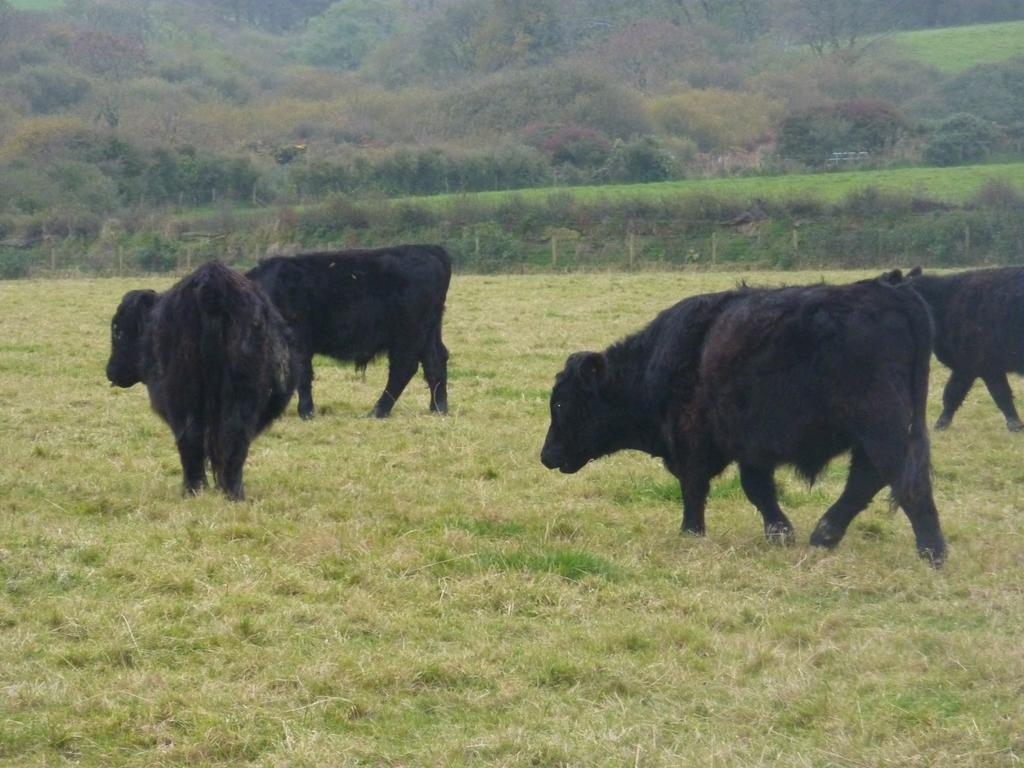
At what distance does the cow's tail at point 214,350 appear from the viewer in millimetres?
8547

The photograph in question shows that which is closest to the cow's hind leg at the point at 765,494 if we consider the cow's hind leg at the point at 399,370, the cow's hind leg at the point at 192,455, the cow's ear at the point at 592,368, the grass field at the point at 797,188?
the cow's ear at the point at 592,368

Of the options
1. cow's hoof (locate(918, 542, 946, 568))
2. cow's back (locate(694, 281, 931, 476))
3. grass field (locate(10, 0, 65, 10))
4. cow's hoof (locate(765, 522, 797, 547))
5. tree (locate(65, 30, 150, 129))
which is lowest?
cow's hoof (locate(765, 522, 797, 547))

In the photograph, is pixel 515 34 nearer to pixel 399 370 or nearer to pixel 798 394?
pixel 399 370

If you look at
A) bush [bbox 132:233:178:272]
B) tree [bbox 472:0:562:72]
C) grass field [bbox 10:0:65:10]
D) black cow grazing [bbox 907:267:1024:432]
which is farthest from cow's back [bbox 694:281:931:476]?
grass field [bbox 10:0:65:10]

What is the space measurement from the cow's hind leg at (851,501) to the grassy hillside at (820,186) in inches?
1457

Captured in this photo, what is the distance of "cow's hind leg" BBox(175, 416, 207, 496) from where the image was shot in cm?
871

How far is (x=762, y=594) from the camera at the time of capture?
661cm

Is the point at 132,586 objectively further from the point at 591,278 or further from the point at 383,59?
the point at 383,59

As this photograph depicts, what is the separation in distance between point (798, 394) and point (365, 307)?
705cm

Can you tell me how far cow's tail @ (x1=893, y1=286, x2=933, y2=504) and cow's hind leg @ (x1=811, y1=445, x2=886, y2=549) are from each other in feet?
0.77

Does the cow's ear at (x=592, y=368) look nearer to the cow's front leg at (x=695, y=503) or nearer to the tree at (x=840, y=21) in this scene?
the cow's front leg at (x=695, y=503)

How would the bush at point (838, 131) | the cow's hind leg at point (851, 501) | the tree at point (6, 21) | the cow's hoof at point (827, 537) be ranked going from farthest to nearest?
the tree at point (6, 21) → the bush at point (838, 131) → the cow's hoof at point (827, 537) → the cow's hind leg at point (851, 501)

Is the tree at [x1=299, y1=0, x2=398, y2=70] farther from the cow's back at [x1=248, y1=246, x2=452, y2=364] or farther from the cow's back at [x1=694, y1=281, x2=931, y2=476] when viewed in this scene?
the cow's back at [x1=694, y1=281, x2=931, y2=476]

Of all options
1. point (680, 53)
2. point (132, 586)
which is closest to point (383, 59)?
point (680, 53)
